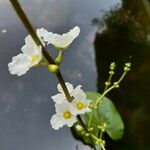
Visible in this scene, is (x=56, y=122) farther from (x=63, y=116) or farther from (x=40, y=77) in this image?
(x=40, y=77)

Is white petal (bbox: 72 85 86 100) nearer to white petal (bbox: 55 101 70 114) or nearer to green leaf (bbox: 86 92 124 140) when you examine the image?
white petal (bbox: 55 101 70 114)

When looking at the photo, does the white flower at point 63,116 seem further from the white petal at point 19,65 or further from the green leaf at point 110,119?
the green leaf at point 110,119

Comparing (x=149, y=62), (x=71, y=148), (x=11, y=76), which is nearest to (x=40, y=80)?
(x=11, y=76)

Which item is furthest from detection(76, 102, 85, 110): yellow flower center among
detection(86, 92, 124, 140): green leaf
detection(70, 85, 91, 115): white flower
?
detection(86, 92, 124, 140): green leaf

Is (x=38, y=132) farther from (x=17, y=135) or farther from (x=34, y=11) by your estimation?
(x=34, y=11)

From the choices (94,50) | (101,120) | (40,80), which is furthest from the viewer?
(94,50)

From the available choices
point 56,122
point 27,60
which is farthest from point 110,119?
point 27,60
